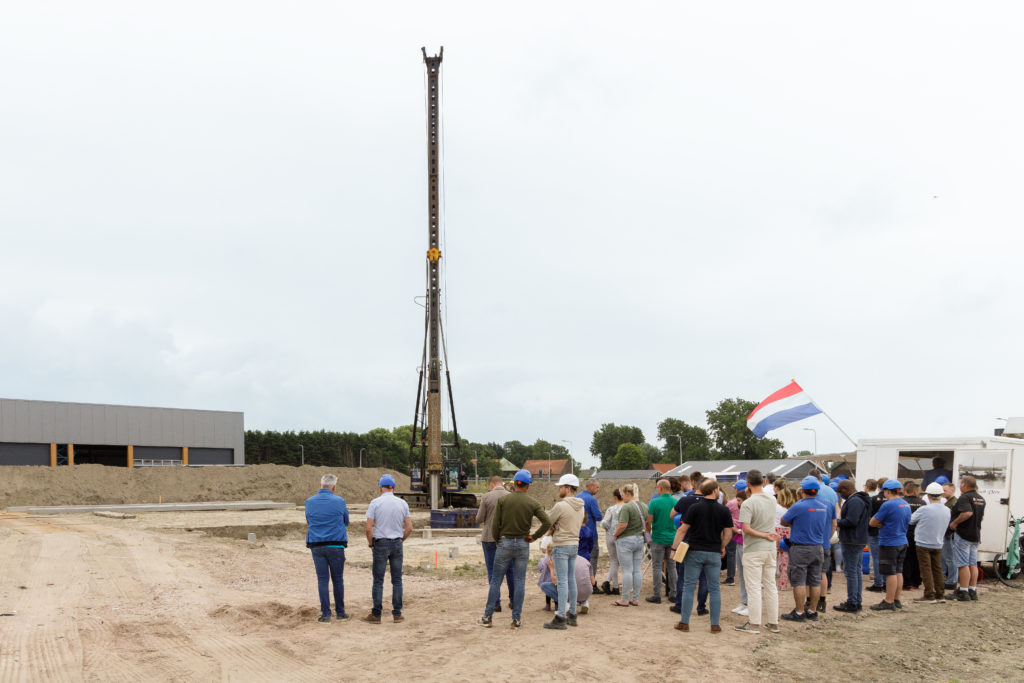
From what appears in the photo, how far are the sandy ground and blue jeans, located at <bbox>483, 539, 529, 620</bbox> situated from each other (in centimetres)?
31

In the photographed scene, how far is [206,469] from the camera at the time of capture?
1801 inches

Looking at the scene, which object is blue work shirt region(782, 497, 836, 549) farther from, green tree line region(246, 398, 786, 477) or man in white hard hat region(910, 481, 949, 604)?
green tree line region(246, 398, 786, 477)

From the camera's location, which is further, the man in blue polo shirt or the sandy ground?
the man in blue polo shirt

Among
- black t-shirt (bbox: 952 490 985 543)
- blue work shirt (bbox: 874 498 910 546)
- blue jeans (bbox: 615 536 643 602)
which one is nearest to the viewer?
blue jeans (bbox: 615 536 643 602)

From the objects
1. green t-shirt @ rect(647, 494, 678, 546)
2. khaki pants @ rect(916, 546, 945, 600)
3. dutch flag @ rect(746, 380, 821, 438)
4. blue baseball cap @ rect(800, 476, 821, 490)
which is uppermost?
dutch flag @ rect(746, 380, 821, 438)

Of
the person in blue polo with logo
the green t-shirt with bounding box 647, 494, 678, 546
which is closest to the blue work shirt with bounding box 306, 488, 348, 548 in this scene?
the green t-shirt with bounding box 647, 494, 678, 546

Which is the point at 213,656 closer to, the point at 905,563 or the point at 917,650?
the point at 917,650

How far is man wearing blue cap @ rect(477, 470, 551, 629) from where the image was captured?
8.75 m

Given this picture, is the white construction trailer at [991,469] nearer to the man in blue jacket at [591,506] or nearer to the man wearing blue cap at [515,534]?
the man in blue jacket at [591,506]

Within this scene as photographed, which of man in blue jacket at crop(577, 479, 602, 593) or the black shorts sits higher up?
man in blue jacket at crop(577, 479, 602, 593)

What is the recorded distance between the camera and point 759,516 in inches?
347

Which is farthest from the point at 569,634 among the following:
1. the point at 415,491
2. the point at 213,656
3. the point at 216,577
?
the point at 415,491

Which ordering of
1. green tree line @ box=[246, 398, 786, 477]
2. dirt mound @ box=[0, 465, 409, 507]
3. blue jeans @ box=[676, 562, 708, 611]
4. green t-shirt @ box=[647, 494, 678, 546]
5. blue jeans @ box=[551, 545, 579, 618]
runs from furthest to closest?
green tree line @ box=[246, 398, 786, 477], dirt mound @ box=[0, 465, 409, 507], green t-shirt @ box=[647, 494, 678, 546], blue jeans @ box=[676, 562, 708, 611], blue jeans @ box=[551, 545, 579, 618]

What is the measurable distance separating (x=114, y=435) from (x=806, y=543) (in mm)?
56330
